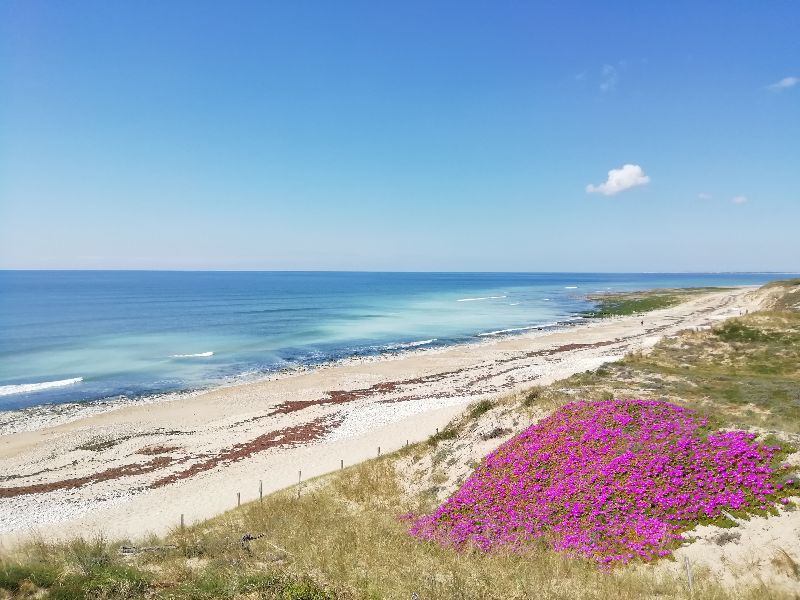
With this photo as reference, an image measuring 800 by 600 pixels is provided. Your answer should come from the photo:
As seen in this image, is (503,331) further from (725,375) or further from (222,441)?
(222,441)

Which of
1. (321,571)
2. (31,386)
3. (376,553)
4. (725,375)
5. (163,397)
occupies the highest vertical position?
(725,375)

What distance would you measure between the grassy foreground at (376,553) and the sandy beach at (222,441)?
528 centimetres

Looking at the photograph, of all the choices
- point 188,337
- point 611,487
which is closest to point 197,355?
point 188,337

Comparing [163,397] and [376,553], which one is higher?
[376,553]

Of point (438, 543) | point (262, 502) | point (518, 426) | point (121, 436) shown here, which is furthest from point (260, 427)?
point (438, 543)

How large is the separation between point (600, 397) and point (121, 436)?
31459mm

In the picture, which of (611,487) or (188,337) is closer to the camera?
(611,487)

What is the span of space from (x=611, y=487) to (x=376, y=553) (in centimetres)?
798

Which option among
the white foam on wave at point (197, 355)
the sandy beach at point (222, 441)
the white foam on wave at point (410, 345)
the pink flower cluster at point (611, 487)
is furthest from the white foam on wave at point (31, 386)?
the pink flower cluster at point (611, 487)

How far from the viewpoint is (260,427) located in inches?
1326

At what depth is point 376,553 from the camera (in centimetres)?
1148

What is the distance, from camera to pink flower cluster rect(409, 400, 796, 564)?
12859mm

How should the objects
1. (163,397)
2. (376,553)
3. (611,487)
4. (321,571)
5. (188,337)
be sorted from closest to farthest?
(321,571) → (376,553) → (611,487) → (163,397) → (188,337)

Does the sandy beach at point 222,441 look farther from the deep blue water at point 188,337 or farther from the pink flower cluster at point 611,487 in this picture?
the pink flower cluster at point 611,487
